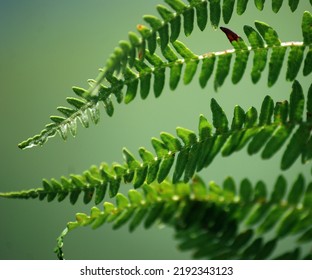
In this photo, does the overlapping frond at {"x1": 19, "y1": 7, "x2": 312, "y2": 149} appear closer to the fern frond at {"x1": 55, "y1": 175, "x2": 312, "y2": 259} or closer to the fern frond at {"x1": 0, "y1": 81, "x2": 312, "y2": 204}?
the fern frond at {"x1": 0, "y1": 81, "x2": 312, "y2": 204}

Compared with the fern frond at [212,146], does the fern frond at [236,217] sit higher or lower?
lower

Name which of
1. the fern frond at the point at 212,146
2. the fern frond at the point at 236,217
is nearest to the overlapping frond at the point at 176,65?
the fern frond at the point at 212,146

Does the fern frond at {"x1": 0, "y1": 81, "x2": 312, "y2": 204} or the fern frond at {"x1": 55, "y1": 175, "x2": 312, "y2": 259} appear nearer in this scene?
the fern frond at {"x1": 55, "y1": 175, "x2": 312, "y2": 259}

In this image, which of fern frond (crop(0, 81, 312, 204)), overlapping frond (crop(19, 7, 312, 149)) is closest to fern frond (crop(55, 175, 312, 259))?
fern frond (crop(0, 81, 312, 204))

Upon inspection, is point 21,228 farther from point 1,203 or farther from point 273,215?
point 273,215

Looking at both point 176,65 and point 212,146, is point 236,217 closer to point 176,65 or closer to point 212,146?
point 212,146

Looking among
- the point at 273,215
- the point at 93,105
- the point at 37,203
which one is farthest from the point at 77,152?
the point at 273,215

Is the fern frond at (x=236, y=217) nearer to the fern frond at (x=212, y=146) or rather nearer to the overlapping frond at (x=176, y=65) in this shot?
the fern frond at (x=212, y=146)
